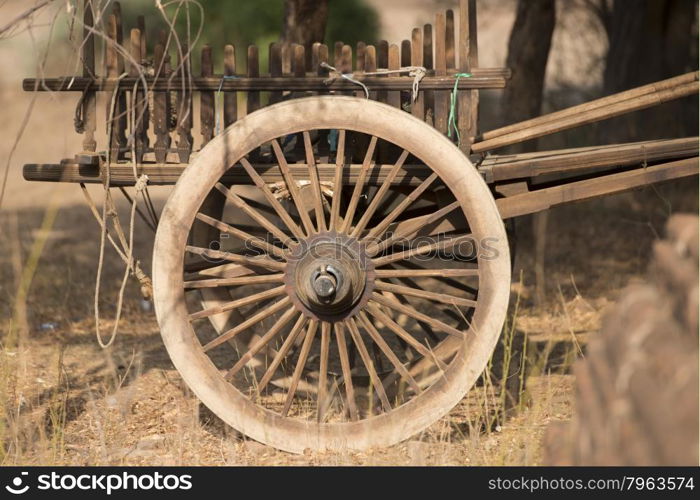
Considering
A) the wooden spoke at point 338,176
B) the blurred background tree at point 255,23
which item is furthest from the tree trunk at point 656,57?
the wooden spoke at point 338,176

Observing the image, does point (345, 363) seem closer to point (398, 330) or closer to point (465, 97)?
point (398, 330)

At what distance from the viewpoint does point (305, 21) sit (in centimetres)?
641

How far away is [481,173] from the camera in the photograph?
4.02 m

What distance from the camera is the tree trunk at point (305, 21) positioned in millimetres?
6383

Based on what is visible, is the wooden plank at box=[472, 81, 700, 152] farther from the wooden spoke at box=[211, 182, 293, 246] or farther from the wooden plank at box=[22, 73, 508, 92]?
the wooden spoke at box=[211, 182, 293, 246]

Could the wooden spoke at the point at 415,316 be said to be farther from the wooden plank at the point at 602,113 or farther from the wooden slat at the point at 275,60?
the wooden slat at the point at 275,60

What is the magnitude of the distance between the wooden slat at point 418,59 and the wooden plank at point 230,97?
0.73 metres

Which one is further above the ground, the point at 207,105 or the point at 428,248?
the point at 207,105

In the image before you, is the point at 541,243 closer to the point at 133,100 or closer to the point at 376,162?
the point at 376,162

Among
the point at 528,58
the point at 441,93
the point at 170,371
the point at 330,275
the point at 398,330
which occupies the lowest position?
the point at 398,330

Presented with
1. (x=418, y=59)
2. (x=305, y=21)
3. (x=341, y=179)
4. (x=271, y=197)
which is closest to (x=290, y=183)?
(x=271, y=197)

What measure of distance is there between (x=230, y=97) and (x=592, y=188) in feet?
5.01

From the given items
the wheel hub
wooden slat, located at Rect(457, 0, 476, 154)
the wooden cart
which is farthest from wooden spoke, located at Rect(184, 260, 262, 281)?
wooden slat, located at Rect(457, 0, 476, 154)

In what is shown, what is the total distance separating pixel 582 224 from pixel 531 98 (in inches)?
59.7
